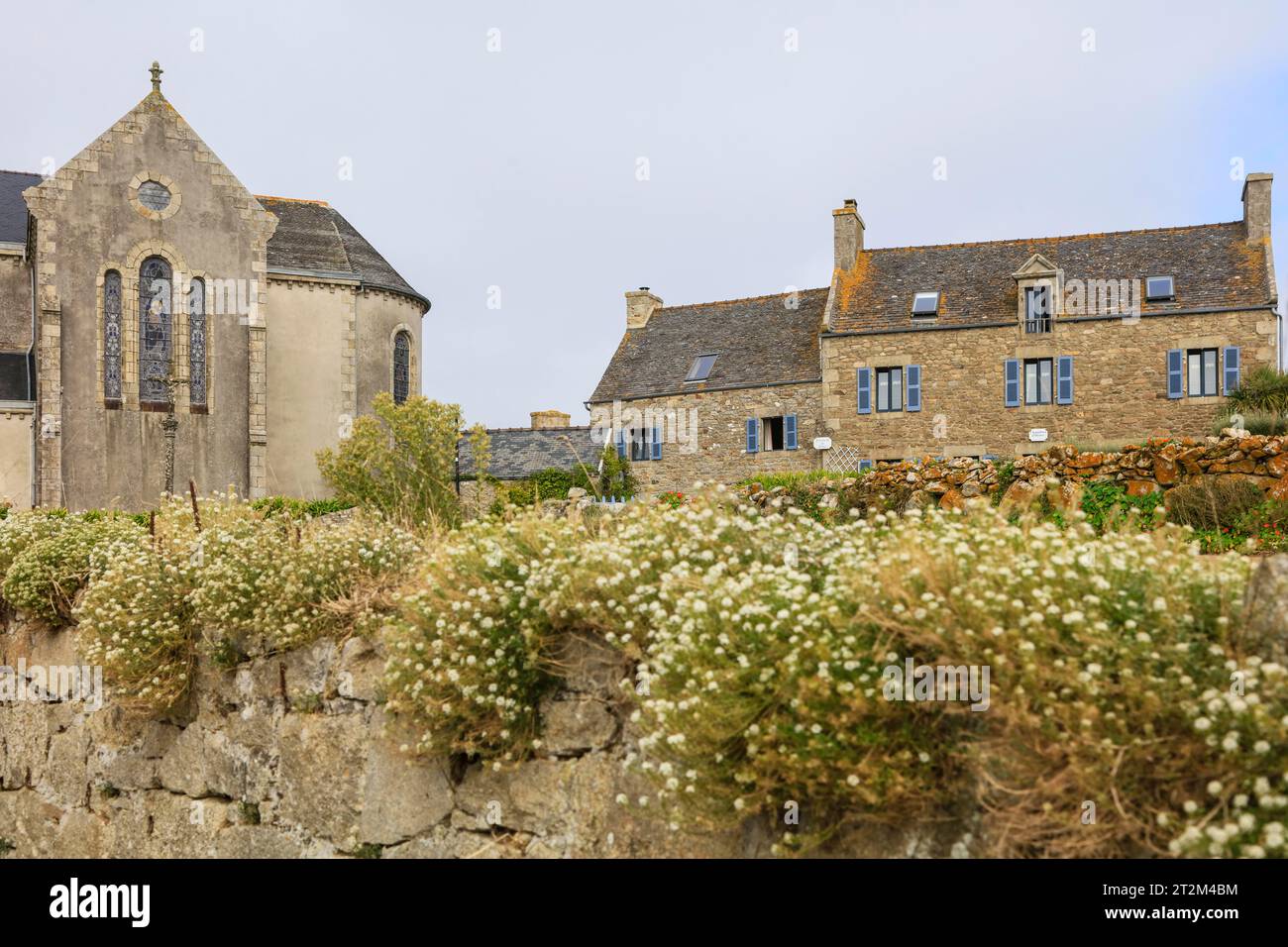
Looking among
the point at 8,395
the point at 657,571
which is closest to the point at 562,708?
the point at 657,571

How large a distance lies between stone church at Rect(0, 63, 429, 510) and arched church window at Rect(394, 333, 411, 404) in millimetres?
1422

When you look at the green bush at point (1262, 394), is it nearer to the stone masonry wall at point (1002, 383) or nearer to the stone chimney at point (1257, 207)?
the stone masonry wall at point (1002, 383)

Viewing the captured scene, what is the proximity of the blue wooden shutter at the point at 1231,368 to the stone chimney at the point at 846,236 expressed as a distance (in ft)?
36.2

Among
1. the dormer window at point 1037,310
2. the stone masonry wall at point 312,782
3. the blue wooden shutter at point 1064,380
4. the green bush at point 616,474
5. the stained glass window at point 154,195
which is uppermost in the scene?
the stained glass window at point 154,195

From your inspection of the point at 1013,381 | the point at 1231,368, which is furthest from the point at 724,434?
the point at 1231,368

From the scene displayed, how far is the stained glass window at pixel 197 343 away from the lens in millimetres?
27234

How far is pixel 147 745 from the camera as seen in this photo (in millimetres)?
9133

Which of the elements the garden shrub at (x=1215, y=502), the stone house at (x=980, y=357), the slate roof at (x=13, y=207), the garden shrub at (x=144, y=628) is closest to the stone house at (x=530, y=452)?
the stone house at (x=980, y=357)

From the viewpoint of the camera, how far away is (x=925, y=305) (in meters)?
32.2

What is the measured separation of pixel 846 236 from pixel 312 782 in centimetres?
2986

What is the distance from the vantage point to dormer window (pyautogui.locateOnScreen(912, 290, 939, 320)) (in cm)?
3198

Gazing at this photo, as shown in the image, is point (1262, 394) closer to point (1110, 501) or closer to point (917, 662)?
point (1110, 501)
